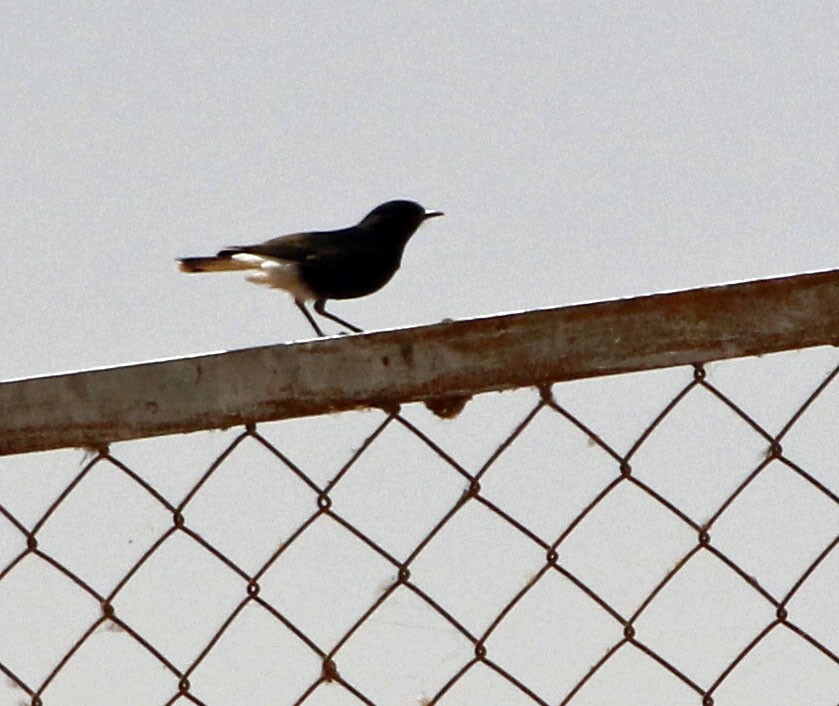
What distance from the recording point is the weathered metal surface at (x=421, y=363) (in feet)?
7.02

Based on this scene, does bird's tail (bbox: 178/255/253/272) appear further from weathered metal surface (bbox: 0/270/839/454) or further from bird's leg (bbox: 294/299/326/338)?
weathered metal surface (bbox: 0/270/839/454)

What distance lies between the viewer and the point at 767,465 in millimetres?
2184

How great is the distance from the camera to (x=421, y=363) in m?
2.16

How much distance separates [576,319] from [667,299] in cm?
11

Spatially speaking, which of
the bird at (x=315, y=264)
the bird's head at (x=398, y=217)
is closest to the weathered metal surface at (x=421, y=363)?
the bird at (x=315, y=264)

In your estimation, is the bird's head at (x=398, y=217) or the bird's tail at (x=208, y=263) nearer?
the bird's tail at (x=208, y=263)

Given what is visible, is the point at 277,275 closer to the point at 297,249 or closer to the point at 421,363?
the point at 297,249

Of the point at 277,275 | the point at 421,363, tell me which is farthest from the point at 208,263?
the point at 421,363

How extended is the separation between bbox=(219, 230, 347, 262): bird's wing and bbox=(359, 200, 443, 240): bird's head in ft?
1.46

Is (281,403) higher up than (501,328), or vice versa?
(501,328)

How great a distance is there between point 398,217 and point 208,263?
1.00 metres

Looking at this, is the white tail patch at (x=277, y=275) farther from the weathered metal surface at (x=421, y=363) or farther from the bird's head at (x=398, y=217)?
the weathered metal surface at (x=421, y=363)

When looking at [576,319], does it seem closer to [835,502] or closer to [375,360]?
[375,360]

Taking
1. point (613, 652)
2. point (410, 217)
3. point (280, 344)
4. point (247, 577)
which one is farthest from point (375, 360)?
point (410, 217)
